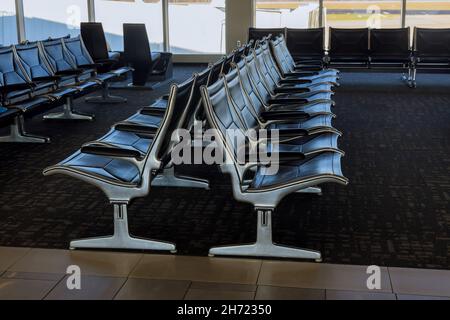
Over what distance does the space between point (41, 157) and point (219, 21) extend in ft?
25.2

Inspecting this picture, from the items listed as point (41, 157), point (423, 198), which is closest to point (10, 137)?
point (41, 157)

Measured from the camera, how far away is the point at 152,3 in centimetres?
1232

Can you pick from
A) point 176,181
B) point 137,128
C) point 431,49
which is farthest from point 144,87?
point 137,128

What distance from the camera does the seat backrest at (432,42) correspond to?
9414 mm

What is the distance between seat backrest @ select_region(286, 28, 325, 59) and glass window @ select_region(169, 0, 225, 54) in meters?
2.62

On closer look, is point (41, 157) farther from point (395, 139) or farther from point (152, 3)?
point (152, 3)

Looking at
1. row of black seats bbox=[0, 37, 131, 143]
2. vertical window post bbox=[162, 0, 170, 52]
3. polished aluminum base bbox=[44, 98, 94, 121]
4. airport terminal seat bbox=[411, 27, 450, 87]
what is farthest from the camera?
vertical window post bbox=[162, 0, 170, 52]

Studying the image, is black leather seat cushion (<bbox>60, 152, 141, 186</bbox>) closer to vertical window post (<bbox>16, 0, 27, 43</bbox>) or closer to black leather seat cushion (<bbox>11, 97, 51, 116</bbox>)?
black leather seat cushion (<bbox>11, 97, 51, 116</bbox>)

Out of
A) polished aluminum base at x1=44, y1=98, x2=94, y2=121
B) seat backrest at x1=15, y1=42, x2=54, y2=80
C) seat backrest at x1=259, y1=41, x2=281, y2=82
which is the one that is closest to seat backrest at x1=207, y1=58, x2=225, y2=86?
seat backrest at x1=259, y1=41, x2=281, y2=82

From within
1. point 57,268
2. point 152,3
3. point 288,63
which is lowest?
point 57,268

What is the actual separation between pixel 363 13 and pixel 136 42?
5007 millimetres

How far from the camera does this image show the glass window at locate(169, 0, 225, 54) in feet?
40.3

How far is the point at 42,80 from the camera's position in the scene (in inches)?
237

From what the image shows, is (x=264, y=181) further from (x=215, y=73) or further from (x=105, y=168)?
(x=215, y=73)
